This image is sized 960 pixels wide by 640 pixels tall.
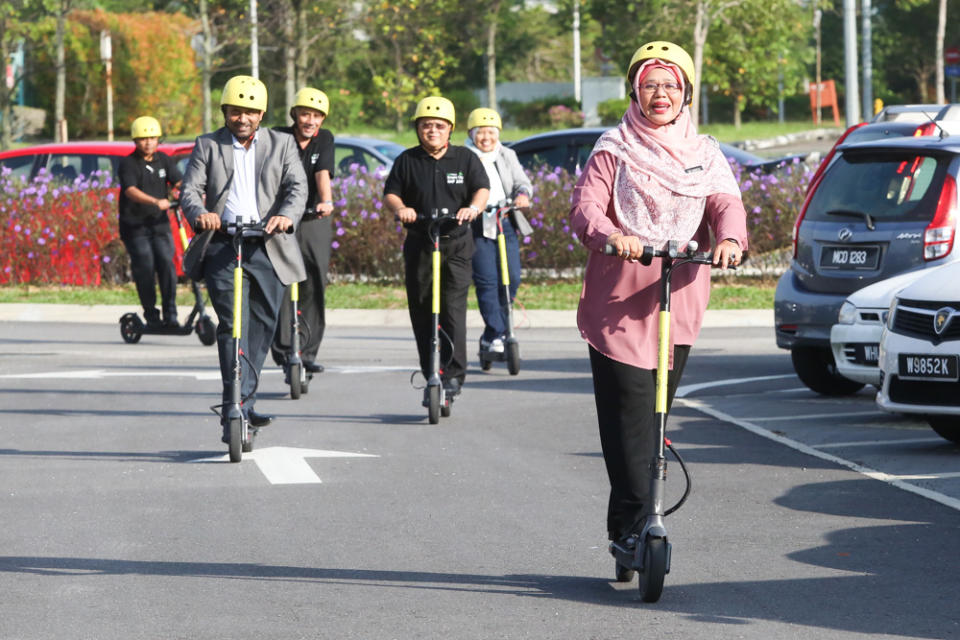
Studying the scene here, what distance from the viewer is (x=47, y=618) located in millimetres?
5637

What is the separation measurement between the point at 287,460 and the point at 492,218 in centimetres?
415

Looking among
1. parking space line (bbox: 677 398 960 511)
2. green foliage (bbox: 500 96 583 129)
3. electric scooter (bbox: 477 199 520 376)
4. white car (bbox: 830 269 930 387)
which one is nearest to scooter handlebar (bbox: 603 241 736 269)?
parking space line (bbox: 677 398 960 511)

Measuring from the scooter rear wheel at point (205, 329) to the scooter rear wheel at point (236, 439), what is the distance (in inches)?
242

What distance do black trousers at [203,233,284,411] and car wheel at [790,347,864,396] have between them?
380 centimetres

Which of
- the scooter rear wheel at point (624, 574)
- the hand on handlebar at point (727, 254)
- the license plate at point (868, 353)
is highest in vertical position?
the hand on handlebar at point (727, 254)

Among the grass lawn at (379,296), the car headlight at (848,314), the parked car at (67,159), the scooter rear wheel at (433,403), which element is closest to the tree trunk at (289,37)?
the parked car at (67,159)

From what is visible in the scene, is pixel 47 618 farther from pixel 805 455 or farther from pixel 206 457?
pixel 805 455

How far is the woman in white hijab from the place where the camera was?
1267 centimetres

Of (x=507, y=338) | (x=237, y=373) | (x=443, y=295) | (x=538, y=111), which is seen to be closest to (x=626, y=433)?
(x=237, y=373)

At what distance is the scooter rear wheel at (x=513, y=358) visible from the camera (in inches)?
504

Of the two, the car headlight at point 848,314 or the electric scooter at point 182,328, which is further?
the electric scooter at point 182,328

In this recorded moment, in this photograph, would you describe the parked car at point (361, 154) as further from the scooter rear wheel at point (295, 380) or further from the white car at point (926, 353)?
the white car at point (926, 353)

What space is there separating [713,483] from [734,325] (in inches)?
344

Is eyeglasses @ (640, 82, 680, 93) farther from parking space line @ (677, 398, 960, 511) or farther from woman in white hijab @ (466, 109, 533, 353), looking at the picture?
woman in white hijab @ (466, 109, 533, 353)
